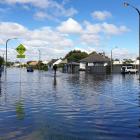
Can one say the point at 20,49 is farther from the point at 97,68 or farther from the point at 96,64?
the point at 96,64

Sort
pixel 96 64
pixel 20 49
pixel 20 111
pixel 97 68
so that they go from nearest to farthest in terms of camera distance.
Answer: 1. pixel 20 111
2. pixel 20 49
3. pixel 97 68
4. pixel 96 64

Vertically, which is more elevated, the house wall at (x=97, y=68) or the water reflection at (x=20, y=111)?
the house wall at (x=97, y=68)

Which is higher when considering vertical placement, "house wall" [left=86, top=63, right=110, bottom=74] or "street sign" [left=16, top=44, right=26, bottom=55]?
"street sign" [left=16, top=44, right=26, bottom=55]

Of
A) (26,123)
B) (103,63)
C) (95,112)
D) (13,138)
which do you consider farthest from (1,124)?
(103,63)

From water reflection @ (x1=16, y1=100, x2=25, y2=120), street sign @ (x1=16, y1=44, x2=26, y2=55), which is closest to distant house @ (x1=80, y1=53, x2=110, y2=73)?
street sign @ (x1=16, y1=44, x2=26, y2=55)

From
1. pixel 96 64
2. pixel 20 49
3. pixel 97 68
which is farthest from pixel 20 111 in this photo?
pixel 96 64

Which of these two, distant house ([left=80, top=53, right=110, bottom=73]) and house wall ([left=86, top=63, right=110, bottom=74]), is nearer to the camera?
house wall ([left=86, top=63, right=110, bottom=74])

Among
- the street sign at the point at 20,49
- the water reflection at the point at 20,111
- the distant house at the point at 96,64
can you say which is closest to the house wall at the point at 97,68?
the distant house at the point at 96,64

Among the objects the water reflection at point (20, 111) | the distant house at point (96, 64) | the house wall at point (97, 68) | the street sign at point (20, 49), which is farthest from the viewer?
the distant house at point (96, 64)

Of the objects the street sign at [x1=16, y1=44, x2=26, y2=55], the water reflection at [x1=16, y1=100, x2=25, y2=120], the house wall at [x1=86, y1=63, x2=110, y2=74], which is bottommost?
the water reflection at [x1=16, y1=100, x2=25, y2=120]

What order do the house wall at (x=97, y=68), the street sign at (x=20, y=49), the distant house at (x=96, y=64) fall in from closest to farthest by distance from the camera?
the street sign at (x=20, y=49), the house wall at (x=97, y=68), the distant house at (x=96, y=64)

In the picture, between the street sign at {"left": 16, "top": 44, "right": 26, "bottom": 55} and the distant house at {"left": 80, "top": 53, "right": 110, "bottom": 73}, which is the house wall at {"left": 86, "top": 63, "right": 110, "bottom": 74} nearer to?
the distant house at {"left": 80, "top": 53, "right": 110, "bottom": 73}

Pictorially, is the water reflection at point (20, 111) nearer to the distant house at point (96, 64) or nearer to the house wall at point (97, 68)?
the house wall at point (97, 68)

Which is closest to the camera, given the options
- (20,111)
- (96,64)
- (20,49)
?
(20,111)
